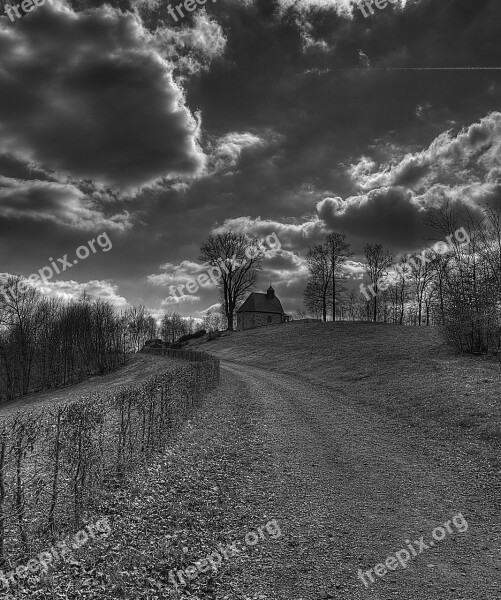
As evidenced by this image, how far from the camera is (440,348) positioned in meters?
31.0

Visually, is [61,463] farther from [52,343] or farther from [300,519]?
[52,343]

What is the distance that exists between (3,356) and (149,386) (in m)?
46.6

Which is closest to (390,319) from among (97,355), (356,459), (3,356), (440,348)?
(440,348)

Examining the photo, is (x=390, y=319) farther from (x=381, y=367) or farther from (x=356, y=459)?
(x=356, y=459)

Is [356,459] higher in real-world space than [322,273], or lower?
lower
